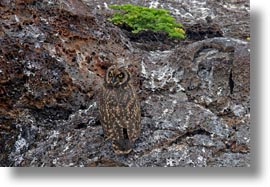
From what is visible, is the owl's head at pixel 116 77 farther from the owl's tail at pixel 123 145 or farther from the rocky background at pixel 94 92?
the rocky background at pixel 94 92

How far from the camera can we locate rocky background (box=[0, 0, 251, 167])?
5316 mm

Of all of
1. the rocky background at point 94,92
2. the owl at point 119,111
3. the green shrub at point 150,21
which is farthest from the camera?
the green shrub at point 150,21

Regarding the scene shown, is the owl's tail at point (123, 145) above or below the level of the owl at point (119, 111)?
below

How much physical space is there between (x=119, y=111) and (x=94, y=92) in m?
0.68

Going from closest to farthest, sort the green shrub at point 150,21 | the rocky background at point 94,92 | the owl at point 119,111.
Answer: the owl at point 119,111 < the rocky background at point 94,92 < the green shrub at point 150,21

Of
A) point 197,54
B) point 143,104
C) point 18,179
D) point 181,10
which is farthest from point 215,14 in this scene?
point 18,179

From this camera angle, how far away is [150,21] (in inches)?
254

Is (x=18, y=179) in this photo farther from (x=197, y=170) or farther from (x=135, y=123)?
(x=197, y=170)

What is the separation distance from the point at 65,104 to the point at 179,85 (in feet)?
2.89

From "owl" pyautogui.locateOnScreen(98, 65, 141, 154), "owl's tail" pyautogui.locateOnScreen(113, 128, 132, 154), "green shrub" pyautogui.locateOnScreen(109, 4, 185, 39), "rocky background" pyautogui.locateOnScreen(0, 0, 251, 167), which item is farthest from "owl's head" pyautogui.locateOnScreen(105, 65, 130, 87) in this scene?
"green shrub" pyautogui.locateOnScreen(109, 4, 185, 39)

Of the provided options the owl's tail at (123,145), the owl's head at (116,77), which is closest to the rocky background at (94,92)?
the owl's tail at (123,145)

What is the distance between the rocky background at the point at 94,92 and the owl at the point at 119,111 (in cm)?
15

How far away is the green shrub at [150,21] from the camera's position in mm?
6378

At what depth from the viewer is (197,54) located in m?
5.70
